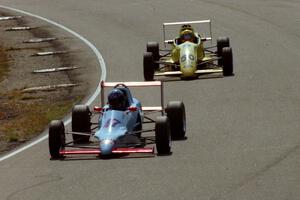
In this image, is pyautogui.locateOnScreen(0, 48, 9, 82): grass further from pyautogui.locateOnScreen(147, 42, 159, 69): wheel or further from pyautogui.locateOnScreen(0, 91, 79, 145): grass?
pyautogui.locateOnScreen(147, 42, 159, 69): wheel

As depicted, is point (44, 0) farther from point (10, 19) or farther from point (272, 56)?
point (272, 56)

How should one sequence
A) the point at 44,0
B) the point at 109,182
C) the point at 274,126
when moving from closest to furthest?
the point at 109,182
the point at 274,126
the point at 44,0

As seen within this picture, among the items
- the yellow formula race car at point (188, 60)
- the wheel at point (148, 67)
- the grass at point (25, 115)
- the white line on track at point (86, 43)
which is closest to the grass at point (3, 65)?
the white line on track at point (86, 43)

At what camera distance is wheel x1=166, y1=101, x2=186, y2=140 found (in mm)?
17188

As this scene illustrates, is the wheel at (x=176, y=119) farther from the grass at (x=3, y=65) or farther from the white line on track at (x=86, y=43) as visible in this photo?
the grass at (x=3, y=65)

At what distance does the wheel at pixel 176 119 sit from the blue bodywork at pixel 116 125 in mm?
583

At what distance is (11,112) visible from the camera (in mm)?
22094

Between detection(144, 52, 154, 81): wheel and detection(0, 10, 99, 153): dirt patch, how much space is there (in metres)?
1.33

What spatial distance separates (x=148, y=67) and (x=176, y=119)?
735cm

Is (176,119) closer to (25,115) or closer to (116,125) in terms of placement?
(116,125)

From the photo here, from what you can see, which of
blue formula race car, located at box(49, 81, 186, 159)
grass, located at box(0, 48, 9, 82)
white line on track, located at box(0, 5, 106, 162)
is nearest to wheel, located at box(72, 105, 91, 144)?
blue formula race car, located at box(49, 81, 186, 159)

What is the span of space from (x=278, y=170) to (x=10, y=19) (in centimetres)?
2553

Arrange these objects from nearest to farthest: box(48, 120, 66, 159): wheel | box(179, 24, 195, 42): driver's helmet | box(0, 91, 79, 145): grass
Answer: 1. box(48, 120, 66, 159): wheel
2. box(0, 91, 79, 145): grass
3. box(179, 24, 195, 42): driver's helmet

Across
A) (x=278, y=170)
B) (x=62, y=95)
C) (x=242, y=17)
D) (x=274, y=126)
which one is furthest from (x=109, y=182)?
(x=242, y=17)
